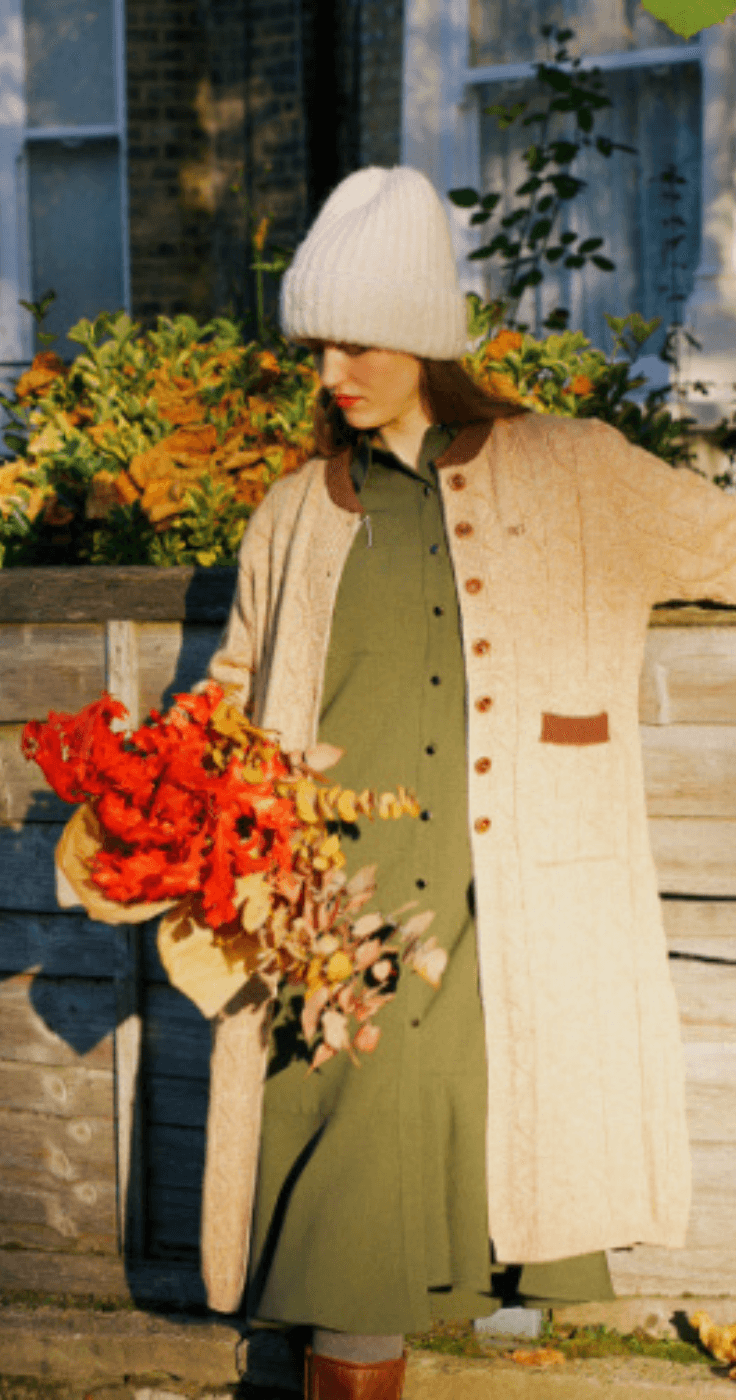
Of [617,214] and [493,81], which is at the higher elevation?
[493,81]

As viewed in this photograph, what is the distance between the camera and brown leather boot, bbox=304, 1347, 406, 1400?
122 inches

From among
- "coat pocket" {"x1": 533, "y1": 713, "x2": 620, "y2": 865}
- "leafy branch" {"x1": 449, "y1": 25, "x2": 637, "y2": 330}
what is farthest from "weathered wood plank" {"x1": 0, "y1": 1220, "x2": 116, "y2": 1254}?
"leafy branch" {"x1": 449, "y1": 25, "x2": 637, "y2": 330}

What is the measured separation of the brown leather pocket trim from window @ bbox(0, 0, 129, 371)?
4717 millimetres

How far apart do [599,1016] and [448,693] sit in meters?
0.62

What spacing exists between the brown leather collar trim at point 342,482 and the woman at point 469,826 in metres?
0.02

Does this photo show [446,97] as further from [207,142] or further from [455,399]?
[455,399]

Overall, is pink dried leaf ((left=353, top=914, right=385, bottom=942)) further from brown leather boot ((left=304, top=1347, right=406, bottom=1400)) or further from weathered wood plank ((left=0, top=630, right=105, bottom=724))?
weathered wood plank ((left=0, top=630, right=105, bottom=724))

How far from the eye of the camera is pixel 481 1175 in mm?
3143

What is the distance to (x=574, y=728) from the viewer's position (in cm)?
314

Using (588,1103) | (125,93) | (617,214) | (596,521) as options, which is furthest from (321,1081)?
(125,93)

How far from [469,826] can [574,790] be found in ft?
0.63

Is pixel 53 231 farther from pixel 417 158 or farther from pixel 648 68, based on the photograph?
pixel 648 68

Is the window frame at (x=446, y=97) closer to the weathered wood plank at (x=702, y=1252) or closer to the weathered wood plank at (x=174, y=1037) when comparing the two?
the weathered wood plank at (x=174, y=1037)

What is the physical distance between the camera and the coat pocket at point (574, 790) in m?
3.12
